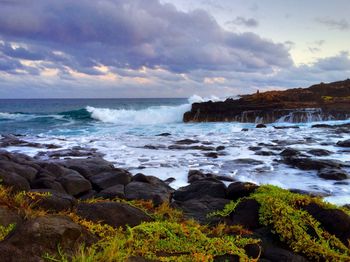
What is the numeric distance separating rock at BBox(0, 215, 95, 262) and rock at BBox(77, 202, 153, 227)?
3.49 feet

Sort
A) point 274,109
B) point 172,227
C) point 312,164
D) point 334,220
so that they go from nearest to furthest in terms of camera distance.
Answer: point 172,227, point 334,220, point 312,164, point 274,109

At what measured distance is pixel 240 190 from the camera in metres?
6.02

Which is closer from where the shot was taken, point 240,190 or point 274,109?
point 240,190

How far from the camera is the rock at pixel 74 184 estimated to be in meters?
8.11

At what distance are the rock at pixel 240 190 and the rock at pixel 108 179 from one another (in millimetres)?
3444

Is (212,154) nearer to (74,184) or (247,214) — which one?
(74,184)

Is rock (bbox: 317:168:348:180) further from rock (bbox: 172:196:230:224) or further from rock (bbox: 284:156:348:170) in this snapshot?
rock (bbox: 172:196:230:224)

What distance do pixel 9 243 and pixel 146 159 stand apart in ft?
45.9

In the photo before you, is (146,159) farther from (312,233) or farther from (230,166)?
(312,233)

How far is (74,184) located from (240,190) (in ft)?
12.8

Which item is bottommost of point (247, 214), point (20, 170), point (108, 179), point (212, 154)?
point (212, 154)

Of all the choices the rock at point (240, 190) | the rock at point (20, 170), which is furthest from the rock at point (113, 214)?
the rock at point (20, 170)

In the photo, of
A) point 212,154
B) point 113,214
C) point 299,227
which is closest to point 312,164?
point 212,154

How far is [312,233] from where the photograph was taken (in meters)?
3.63
